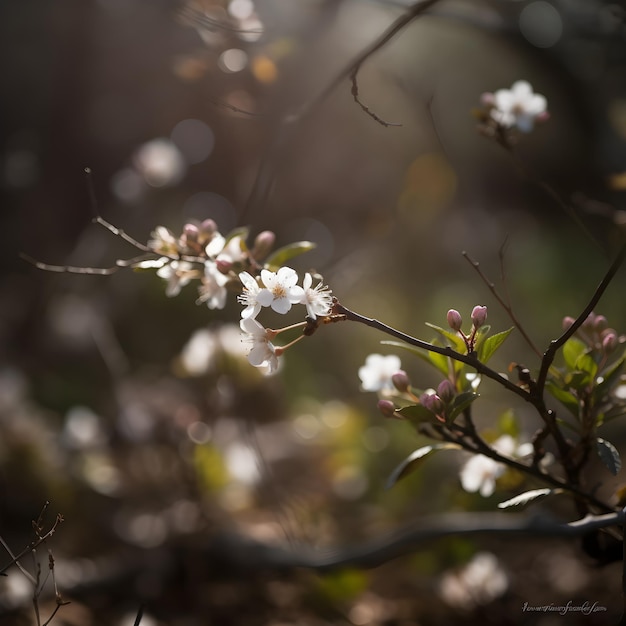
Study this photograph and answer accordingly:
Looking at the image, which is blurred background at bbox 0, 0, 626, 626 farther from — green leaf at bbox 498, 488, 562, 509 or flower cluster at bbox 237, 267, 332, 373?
flower cluster at bbox 237, 267, 332, 373

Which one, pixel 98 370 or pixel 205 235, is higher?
pixel 205 235

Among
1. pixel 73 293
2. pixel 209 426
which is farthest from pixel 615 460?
pixel 73 293

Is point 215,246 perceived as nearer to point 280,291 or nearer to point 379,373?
point 280,291

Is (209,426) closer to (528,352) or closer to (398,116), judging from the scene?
(528,352)

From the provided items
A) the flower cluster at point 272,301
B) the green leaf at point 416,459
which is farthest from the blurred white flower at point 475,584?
the flower cluster at point 272,301

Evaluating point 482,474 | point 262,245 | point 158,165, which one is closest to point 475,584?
point 482,474

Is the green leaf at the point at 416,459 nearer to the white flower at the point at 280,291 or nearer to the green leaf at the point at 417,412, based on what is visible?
the green leaf at the point at 417,412
